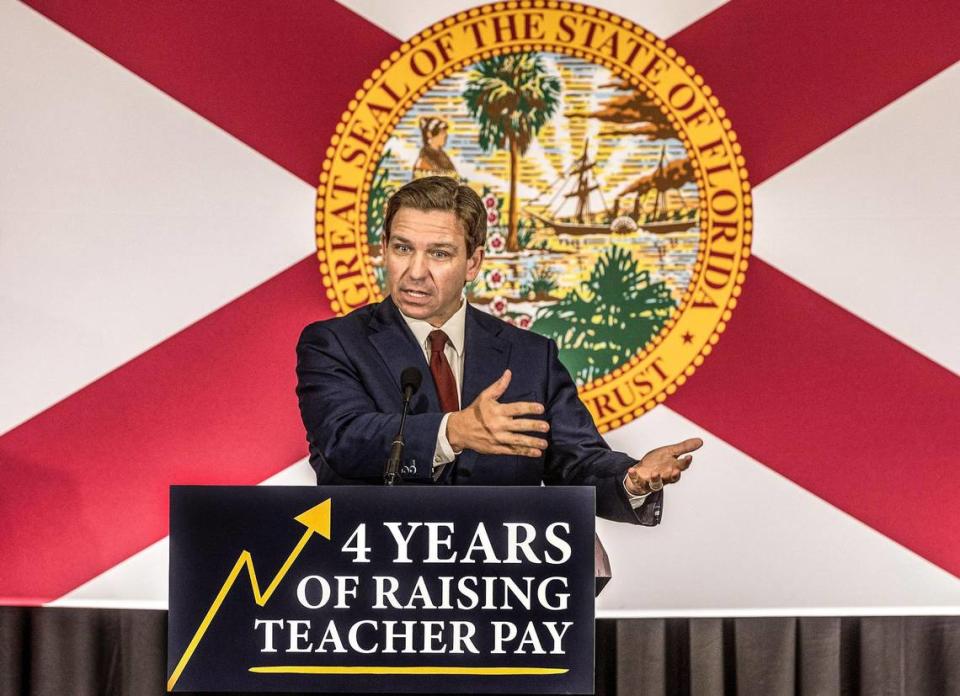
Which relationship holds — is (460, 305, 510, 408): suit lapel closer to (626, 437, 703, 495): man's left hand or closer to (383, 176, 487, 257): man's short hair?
(383, 176, 487, 257): man's short hair

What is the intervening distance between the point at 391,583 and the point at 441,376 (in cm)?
69

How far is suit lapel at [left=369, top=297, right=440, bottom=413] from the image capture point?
2188 millimetres

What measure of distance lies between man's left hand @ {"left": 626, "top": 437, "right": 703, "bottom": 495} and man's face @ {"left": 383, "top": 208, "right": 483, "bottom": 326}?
0.65 m

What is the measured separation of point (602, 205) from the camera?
2.81 meters

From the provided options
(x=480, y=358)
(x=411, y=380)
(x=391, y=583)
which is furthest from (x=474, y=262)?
(x=391, y=583)

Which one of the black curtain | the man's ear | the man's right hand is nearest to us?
the man's right hand

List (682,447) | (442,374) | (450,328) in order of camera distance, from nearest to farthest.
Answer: (682,447) → (442,374) → (450,328)

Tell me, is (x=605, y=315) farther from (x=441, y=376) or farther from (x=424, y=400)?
(x=424, y=400)

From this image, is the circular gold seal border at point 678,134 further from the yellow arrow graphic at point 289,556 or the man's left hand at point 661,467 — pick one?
the yellow arrow graphic at point 289,556

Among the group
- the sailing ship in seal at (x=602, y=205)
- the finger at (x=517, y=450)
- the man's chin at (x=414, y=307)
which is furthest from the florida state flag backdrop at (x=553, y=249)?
the finger at (x=517, y=450)

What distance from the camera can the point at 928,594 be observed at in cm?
277

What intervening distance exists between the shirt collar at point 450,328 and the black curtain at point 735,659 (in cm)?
87

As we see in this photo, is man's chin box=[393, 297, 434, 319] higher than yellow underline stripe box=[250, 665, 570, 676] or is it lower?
higher

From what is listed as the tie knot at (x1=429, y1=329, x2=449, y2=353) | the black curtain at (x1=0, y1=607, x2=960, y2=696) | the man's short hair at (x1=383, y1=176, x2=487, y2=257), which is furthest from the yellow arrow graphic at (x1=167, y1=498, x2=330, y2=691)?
the black curtain at (x1=0, y1=607, x2=960, y2=696)
